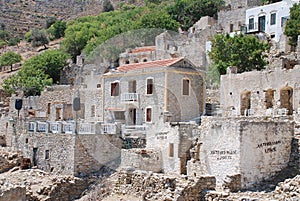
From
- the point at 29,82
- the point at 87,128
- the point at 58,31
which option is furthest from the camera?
the point at 58,31

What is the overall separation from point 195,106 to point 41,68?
1096 inches

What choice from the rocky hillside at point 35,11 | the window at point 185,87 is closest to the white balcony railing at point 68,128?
the window at point 185,87

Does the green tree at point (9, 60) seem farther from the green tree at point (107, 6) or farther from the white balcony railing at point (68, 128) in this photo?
the white balcony railing at point (68, 128)

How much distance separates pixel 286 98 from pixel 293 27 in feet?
45.4

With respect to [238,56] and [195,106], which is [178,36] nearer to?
[238,56]

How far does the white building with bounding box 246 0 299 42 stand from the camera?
42.3m

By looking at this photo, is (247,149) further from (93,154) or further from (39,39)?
(39,39)

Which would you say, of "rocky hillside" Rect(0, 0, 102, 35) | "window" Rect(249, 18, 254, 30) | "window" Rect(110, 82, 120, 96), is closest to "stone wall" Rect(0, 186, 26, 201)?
"window" Rect(110, 82, 120, 96)

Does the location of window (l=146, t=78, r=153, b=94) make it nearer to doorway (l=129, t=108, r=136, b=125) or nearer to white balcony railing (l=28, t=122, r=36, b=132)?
doorway (l=129, t=108, r=136, b=125)

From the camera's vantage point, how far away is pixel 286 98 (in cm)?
2591

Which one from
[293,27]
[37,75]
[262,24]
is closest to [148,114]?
[293,27]

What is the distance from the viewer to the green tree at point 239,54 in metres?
32.9

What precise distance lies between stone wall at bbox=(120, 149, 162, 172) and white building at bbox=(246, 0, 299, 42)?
960 inches

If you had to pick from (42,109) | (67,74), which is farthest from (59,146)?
(67,74)
